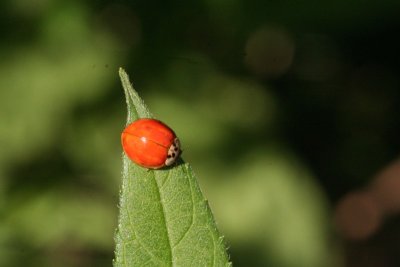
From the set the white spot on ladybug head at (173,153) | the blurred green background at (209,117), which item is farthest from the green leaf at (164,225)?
the blurred green background at (209,117)

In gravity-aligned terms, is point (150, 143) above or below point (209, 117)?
below

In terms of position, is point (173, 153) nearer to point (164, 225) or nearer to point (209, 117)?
point (164, 225)

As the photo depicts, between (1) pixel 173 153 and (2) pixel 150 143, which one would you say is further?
(2) pixel 150 143

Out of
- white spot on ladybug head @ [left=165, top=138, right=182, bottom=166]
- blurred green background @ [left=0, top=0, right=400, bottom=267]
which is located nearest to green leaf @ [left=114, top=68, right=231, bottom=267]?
white spot on ladybug head @ [left=165, top=138, right=182, bottom=166]

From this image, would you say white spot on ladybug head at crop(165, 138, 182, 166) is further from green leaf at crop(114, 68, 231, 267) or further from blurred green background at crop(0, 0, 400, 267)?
blurred green background at crop(0, 0, 400, 267)

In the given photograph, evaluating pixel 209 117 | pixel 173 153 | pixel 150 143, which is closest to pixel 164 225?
pixel 173 153

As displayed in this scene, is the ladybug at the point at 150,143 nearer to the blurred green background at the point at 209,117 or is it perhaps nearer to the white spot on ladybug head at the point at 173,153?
the white spot on ladybug head at the point at 173,153

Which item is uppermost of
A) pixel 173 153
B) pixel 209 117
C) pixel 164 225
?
pixel 209 117
